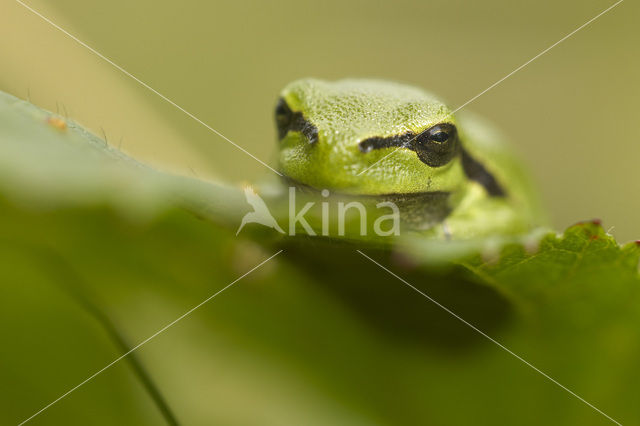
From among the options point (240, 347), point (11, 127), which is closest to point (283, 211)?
point (11, 127)

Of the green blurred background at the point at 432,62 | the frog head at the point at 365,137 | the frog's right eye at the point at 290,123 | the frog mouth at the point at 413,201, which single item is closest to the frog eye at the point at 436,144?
the frog head at the point at 365,137

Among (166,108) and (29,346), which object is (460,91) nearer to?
(166,108)

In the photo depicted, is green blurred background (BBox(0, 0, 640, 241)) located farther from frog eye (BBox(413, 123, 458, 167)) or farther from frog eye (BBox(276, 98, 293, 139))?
frog eye (BBox(413, 123, 458, 167))

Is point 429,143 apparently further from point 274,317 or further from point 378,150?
point 274,317

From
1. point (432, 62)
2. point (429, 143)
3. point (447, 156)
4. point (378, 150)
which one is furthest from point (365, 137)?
point (432, 62)

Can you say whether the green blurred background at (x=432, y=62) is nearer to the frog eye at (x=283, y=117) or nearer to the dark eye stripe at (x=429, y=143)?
the frog eye at (x=283, y=117)

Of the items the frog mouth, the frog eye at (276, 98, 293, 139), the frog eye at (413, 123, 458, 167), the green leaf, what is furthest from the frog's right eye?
the green leaf
